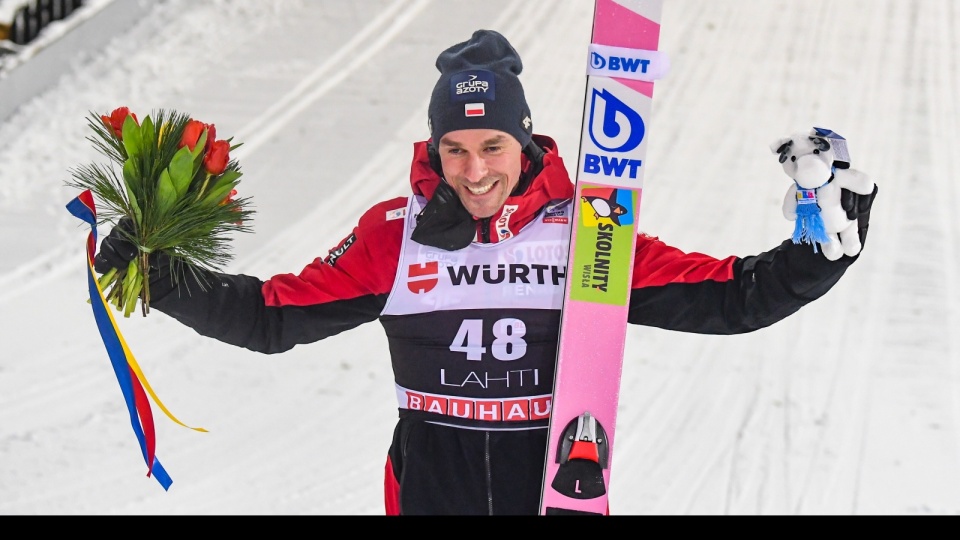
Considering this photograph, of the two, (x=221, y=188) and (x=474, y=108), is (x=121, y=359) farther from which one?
(x=474, y=108)

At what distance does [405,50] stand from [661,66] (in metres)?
3.40

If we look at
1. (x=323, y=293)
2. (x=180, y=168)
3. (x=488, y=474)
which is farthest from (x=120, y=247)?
(x=488, y=474)

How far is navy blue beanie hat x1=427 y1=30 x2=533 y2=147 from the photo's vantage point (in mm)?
2324

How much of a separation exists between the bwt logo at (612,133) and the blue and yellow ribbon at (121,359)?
2.92 feet

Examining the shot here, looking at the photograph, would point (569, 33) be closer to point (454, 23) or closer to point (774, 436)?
point (454, 23)

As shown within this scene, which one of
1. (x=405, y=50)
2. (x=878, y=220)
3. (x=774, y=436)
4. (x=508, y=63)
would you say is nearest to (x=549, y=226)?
(x=508, y=63)

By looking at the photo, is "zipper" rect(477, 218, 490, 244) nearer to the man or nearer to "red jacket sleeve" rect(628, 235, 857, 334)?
the man

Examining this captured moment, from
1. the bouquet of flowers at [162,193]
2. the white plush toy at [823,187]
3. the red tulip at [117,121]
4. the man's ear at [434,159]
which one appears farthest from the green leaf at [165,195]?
the white plush toy at [823,187]

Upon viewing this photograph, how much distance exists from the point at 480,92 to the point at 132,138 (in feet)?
2.07

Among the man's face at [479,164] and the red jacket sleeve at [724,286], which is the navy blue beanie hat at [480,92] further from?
the red jacket sleeve at [724,286]

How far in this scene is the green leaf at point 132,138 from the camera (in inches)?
88.3

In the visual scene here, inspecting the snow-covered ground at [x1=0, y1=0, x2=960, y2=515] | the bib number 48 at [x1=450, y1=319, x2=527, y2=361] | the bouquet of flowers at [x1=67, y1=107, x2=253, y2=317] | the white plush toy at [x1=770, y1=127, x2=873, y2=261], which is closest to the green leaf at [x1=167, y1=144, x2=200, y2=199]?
the bouquet of flowers at [x1=67, y1=107, x2=253, y2=317]

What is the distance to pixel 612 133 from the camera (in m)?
2.36

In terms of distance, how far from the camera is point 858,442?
4062 millimetres
